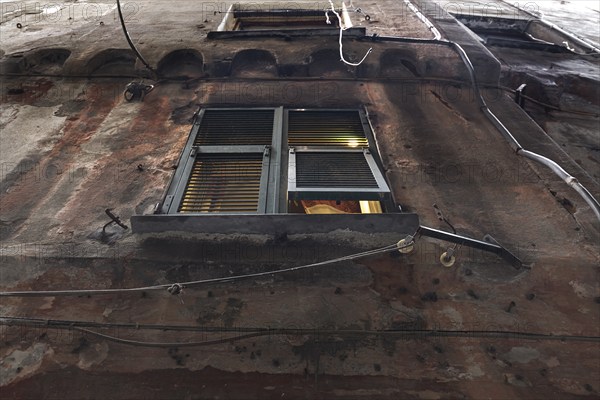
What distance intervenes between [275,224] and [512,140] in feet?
11.9

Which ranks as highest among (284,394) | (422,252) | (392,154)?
(392,154)

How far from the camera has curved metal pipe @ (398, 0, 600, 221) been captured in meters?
3.66

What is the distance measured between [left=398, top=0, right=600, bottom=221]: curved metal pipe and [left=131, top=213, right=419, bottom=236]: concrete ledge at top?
1.72 m

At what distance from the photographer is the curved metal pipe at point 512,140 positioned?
3.66m

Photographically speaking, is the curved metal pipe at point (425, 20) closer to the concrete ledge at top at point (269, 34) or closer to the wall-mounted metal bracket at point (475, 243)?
the concrete ledge at top at point (269, 34)

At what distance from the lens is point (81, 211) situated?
4020mm

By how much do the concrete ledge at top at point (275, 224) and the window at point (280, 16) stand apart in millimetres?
7676

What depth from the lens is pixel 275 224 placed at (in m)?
3.67

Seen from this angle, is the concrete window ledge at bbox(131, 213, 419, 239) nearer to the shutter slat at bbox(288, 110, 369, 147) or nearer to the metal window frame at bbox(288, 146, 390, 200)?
the metal window frame at bbox(288, 146, 390, 200)

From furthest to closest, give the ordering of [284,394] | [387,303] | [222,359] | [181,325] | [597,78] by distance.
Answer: [597,78], [387,303], [181,325], [222,359], [284,394]

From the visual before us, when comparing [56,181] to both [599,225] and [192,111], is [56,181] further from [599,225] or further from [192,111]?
[599,225]

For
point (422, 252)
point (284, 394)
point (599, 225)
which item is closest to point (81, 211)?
point (284, 394)

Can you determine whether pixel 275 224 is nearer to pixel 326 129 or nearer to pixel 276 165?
pixel 276 165

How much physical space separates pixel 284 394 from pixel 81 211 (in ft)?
9.79
